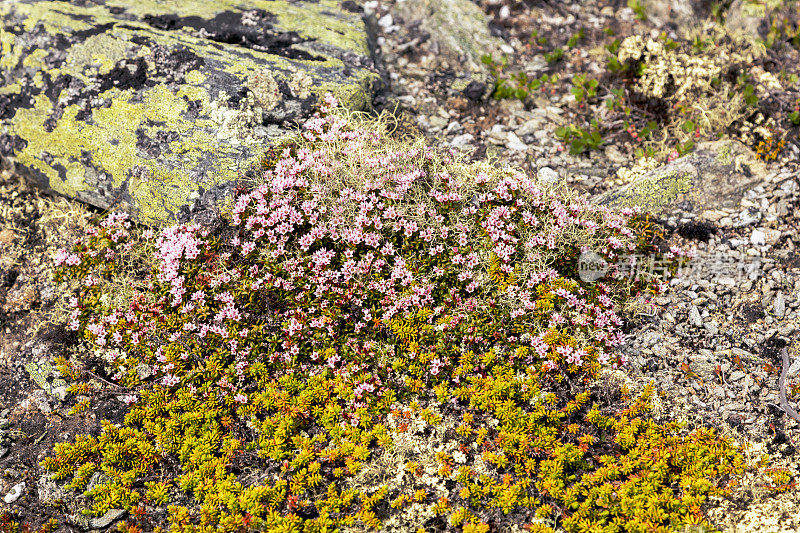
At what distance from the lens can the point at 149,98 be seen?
714cm

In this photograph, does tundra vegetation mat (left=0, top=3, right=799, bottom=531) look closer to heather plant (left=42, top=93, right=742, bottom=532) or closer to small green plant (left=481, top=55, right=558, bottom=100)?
heather plant (left=42, top=93, right=742, bottom=532)

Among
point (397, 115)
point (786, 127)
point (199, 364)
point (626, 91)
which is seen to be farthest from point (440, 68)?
point (199, 364)

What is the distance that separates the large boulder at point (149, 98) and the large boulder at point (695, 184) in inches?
157

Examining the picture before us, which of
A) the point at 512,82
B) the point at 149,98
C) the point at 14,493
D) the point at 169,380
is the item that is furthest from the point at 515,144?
the point at 14,493

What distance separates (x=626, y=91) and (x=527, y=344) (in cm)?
511

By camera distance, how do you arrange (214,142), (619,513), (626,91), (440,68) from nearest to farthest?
(619,513), (214,142), (626,91), (440,68)

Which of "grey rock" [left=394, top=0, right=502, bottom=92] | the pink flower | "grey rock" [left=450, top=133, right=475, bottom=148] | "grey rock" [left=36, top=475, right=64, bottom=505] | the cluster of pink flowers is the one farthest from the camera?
"grey rock" [left=394, top=0, right=502, bottom=92]

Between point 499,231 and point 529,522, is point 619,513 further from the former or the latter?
point 499,231

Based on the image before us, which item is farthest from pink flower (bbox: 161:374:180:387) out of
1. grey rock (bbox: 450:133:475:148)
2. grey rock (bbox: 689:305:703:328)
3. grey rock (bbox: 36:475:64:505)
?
grey rock (bbox: 689:305:703:328)

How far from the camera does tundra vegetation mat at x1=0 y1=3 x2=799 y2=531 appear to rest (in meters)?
4.64

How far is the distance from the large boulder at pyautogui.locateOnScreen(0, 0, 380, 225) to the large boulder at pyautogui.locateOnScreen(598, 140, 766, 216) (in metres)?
3.98

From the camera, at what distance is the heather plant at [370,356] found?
4.64 metres

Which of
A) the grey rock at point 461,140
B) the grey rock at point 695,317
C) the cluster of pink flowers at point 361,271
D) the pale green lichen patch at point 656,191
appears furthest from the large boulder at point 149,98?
the grey rock at point 695,317

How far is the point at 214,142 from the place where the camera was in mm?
6914
